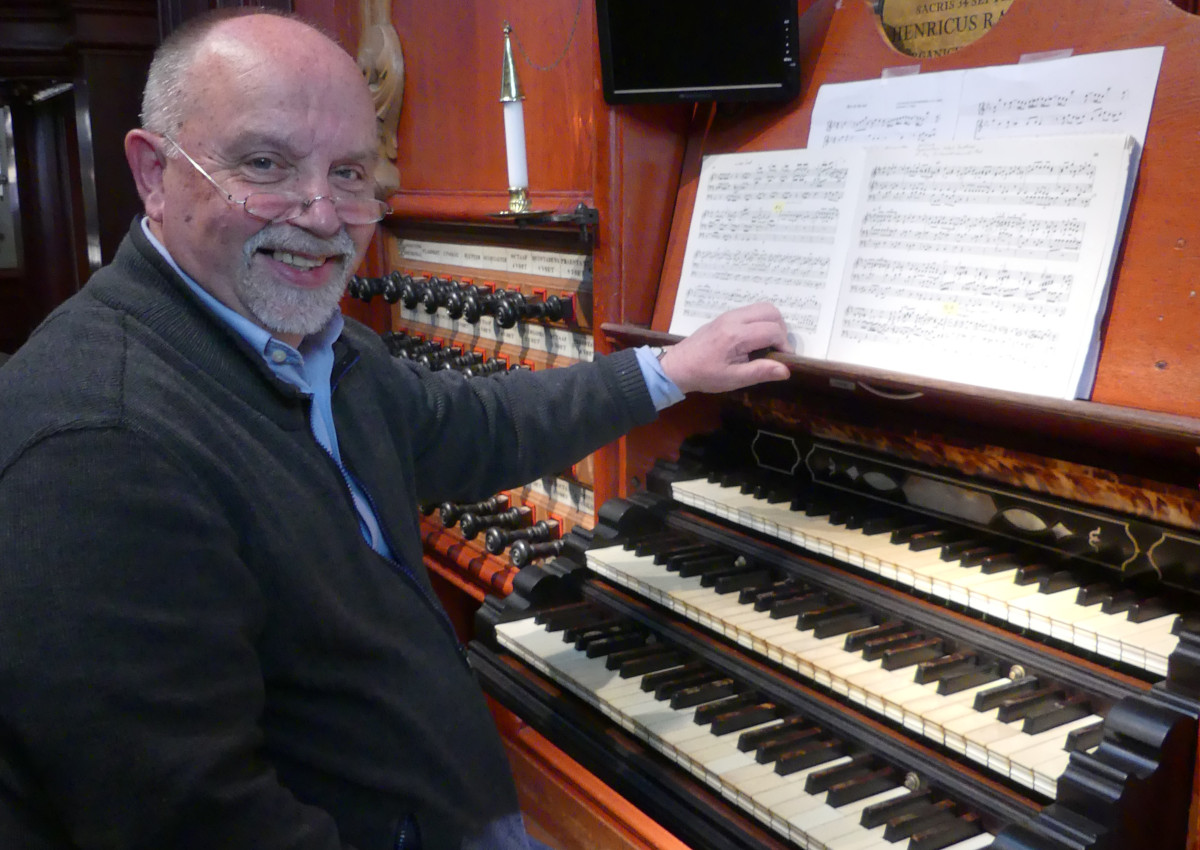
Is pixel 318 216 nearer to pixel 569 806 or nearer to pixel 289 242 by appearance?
pixel 289 242

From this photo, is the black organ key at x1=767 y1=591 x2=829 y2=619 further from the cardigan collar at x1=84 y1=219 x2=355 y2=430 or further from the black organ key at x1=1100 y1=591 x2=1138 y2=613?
the cardigan collar at x1=84 y1=219 x2=355 y2=430

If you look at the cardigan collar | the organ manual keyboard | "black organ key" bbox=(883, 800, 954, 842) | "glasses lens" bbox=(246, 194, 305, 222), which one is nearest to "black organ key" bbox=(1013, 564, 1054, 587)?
the organ manual keyboard

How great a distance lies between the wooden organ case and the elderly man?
28 cm

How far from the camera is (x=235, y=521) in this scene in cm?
133

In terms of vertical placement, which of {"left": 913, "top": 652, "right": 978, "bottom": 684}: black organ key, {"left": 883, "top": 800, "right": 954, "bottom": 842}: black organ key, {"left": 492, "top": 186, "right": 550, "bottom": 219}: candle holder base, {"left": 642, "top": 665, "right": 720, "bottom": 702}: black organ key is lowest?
{"left": 883, "top": 800, "right": 954, "bottom": 842}: black organ key

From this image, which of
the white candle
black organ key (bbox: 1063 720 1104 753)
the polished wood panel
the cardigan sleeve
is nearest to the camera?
the cardigan sleeve

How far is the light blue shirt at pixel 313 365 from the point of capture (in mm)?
1479

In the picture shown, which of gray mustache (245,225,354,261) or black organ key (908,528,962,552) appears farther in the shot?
black organ key (908,528,962,552)

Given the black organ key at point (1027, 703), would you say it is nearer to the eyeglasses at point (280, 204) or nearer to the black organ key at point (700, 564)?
the black organ key at point (700, 564)

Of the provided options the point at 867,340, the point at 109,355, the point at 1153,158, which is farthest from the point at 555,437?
the point at 1153,158

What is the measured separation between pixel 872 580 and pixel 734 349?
45 cm

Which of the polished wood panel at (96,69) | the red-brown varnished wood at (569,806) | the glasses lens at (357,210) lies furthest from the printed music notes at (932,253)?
the polished wood panel at (96,69)

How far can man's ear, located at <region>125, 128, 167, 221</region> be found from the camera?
1.49 meters

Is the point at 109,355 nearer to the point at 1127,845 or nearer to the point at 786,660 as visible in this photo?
the point at 786,660
